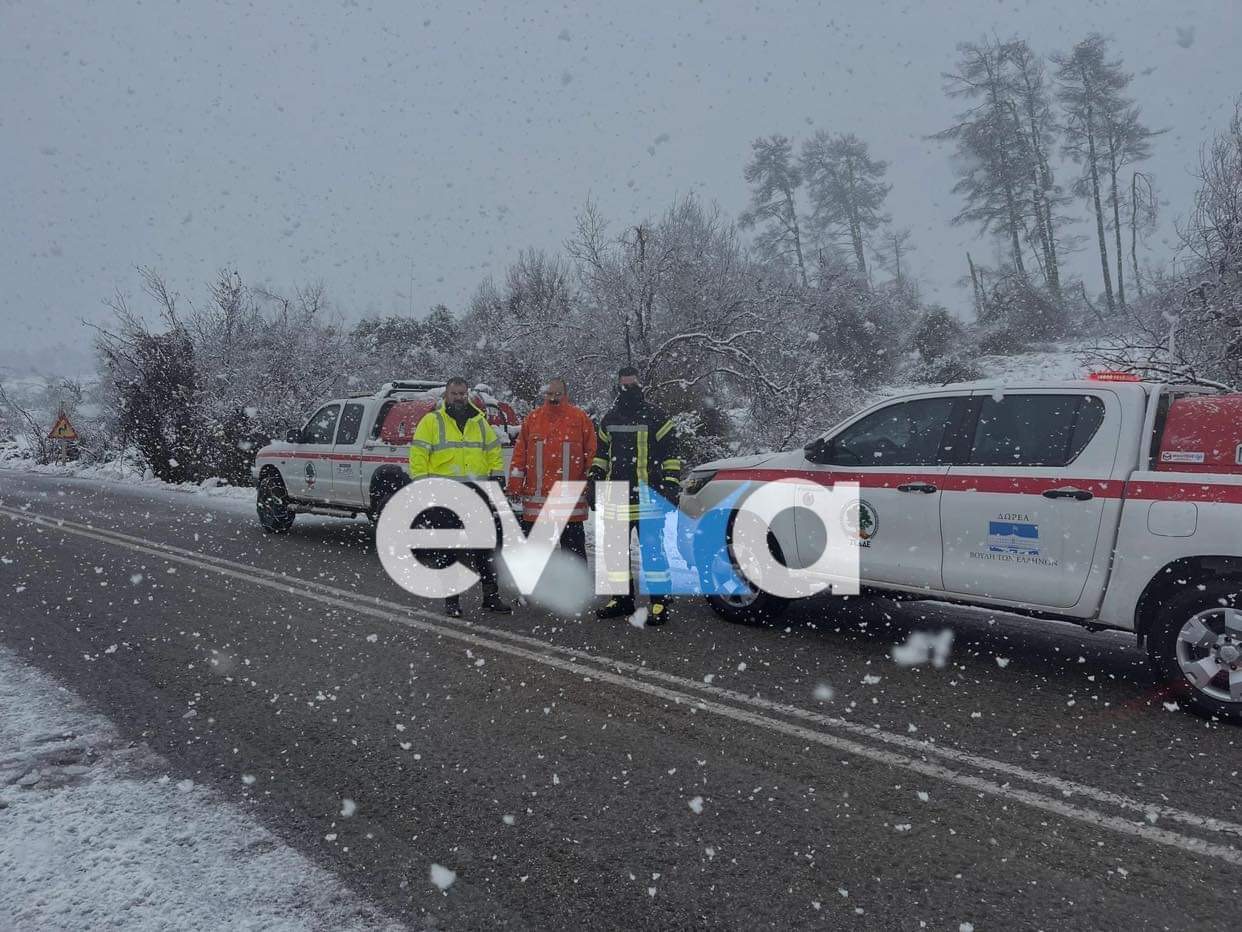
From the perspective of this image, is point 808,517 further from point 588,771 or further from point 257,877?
point 257,877

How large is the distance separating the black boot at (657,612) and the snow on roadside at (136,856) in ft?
11.6

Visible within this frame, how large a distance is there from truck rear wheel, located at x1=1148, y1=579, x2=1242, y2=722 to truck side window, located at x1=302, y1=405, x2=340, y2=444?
969 cm

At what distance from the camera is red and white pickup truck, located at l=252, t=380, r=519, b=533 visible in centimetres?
1041

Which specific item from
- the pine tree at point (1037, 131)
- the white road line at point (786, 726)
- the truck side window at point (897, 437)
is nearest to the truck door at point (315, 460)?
the white road line at point (786, 726)

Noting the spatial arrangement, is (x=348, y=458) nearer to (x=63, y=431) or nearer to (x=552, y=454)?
(x=552, y=454)

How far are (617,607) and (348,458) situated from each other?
17.9 ft

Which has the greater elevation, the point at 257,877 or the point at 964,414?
the point at 964,414

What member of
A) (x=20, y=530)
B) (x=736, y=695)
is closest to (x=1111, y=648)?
(x=736, y=695)

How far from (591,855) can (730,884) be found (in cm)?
54

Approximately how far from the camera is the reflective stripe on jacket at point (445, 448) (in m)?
7.40

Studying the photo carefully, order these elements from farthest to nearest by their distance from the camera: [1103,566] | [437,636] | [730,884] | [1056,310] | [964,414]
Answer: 1. [1056,310]
2. [437,636]
3. [964,414]
4. [1103,566]
5. [730,884]

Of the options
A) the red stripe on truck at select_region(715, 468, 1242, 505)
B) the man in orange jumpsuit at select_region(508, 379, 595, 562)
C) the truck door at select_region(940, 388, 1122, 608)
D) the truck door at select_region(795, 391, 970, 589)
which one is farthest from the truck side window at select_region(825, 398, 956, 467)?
the man in orange jumpsuit at select_region(508, 379, 595, 562)

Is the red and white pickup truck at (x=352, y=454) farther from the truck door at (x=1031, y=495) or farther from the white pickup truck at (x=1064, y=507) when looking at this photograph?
the truck door at (x=1031, y=495)

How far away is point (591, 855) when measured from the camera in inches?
128
